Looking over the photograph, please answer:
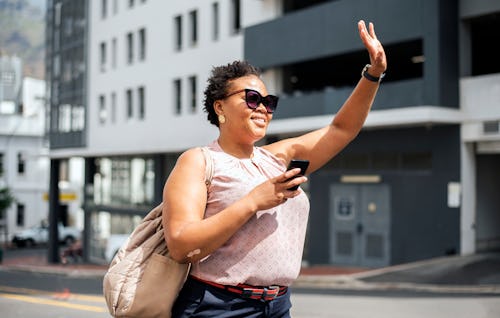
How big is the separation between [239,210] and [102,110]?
3738 centimetres

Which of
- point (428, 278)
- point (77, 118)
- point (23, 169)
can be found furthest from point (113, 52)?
point (428, 278)

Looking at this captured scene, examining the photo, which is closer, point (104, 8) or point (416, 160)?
point (416, 160)

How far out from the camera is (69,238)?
51.4 metres

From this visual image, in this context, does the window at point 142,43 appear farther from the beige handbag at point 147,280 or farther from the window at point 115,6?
the beige handbag at point 147,280

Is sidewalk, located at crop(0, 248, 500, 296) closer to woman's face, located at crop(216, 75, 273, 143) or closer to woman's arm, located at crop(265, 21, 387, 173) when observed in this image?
woman's arm, located at crop(265, 21, 387, 173)

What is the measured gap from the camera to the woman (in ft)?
8.53

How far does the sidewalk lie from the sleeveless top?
43.3 ft

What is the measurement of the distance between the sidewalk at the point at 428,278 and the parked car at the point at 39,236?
105 ft

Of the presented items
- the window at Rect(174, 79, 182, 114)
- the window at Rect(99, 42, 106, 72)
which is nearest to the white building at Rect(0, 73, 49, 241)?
the window at Rect(99, 42, 106, 72)

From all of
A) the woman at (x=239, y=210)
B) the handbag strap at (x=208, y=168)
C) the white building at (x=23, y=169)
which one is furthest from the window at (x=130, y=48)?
the handbag strap at (x=208, y=168)

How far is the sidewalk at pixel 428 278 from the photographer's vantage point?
55.1ft

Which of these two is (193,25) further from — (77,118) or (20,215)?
(20,215)

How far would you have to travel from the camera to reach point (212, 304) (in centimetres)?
282

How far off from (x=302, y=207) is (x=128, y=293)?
771 mm
